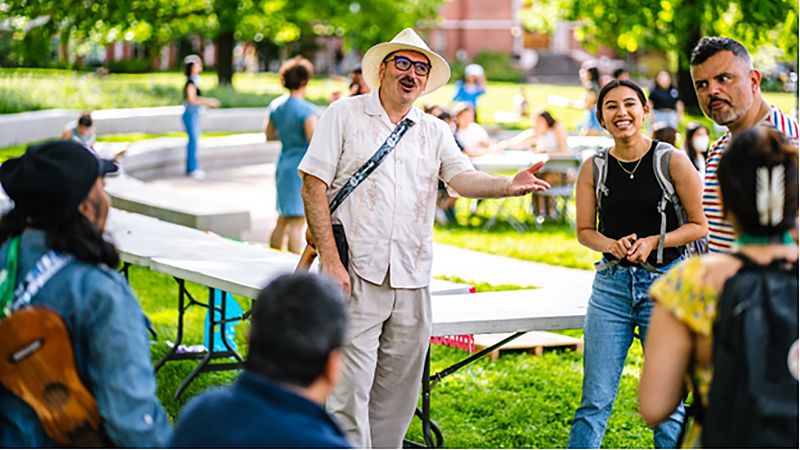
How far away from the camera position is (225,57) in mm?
31750

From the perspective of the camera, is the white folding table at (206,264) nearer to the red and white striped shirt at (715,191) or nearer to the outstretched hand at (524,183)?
the outstretched hand at (524,183)

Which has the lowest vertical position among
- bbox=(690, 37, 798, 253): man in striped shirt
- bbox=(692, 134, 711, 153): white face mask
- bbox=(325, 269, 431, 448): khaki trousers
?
bbox=(325, 269, 431, 448): khaki trousers

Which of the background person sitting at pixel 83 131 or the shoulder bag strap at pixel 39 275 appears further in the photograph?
the background person sitting at pixel 83 131

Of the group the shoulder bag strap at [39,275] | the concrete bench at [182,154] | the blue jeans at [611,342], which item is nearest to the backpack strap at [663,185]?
the blue jeans at [611,342]

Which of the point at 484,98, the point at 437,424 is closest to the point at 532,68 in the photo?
the point at 484,98

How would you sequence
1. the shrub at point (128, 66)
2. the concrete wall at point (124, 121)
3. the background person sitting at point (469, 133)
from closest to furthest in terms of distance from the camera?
the background person sitting at point (469, 133), the concrete wall at point (124, 121), the shrub at point (128, 66)

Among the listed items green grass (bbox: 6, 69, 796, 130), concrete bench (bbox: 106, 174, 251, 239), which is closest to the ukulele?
concrete bench (bbox: 106, 174, 251, 239)

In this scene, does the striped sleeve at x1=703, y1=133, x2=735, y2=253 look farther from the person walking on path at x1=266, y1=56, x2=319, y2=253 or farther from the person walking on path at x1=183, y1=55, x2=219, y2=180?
the person walking on path at x1=183, y1=55, x2=219, y2=180

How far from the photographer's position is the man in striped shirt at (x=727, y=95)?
411 cm

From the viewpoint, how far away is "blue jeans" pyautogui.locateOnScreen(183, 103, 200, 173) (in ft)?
55.8

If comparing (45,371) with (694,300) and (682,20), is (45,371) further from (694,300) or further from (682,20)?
(682,20)

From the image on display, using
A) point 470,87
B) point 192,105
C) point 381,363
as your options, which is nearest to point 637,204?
point 381,363

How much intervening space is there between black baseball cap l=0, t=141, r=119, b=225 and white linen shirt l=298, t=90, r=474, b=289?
1.72 m

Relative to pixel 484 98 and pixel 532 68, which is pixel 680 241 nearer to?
pixel 484 98
